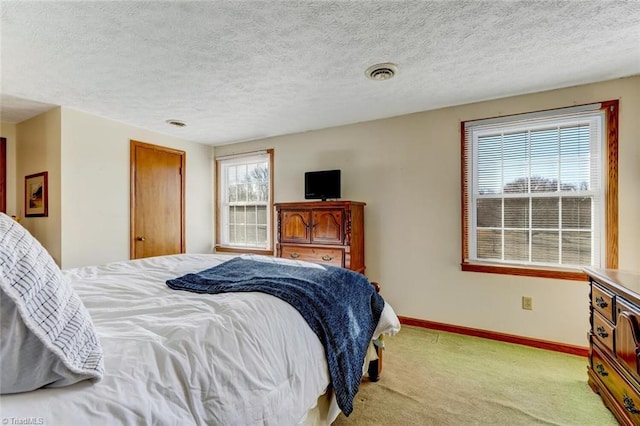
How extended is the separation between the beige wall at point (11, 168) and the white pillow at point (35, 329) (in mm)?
3899

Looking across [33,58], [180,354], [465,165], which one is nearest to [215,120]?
[33,58]

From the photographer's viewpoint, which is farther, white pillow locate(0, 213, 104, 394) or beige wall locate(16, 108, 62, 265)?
beige wall locate(16, 108, 62, 265)

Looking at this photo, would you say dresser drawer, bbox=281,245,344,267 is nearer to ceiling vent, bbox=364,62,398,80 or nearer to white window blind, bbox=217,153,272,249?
white window blind, bbox=217,153,272,249

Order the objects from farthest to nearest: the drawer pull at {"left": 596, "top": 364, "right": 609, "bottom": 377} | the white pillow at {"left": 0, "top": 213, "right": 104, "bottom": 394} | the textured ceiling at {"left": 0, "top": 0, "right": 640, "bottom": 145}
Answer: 1. the drawer pull at {"left": 596, "top": 364, "right": 609, "bottom": 377}
2. the textured ceiling at {"left": 0, "top": 0, "right": 640, "bottom": 145}
3. the white pillow at {"left": 0, "top": 213, "right": 104, "bottom": 394}

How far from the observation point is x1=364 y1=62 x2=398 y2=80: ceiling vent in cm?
218

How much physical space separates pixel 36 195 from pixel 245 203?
235 centimetres

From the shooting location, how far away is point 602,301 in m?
1.83

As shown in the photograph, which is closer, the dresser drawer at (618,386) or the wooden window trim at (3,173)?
the dresser drawer at (618,386)

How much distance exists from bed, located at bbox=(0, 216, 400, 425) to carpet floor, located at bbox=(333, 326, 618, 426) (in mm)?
593

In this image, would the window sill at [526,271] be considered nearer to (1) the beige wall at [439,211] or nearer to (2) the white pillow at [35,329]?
(1) the beige wall at [439,211]

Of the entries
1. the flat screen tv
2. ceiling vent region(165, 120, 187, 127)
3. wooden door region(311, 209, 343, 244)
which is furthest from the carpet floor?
ceiling vent region(165, 120, 187, 127)

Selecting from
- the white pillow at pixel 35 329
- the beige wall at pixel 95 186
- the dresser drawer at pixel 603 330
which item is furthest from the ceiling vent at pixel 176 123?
the dresser drawer at pixel 603 330

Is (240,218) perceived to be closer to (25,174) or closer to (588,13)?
(25,174)

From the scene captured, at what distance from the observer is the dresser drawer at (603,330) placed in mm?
1730
